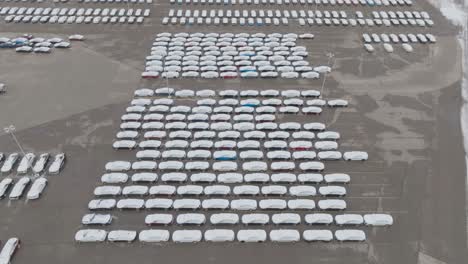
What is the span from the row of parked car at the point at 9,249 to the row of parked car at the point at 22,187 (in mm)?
5974

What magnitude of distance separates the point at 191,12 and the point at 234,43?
1628cm

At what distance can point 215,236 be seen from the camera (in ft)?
128

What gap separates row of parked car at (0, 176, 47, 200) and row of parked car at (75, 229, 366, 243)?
8.99 m

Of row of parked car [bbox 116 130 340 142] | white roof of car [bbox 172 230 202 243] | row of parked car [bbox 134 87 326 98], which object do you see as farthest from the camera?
row of parked car [bbox 134 87 326 98]

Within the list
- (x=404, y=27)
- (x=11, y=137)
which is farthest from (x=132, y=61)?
(x=404, y=27)

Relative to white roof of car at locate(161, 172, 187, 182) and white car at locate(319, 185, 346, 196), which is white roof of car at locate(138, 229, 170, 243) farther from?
white car at locate(319, 185, 346, 196)

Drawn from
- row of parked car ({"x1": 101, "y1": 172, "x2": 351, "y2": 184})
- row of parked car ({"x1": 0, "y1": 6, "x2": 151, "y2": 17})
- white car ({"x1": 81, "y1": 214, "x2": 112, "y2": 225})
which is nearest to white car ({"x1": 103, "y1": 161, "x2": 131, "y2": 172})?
row of parked car ({"x1": 101, "y1": 172, "x2": 351, "y2": 184})

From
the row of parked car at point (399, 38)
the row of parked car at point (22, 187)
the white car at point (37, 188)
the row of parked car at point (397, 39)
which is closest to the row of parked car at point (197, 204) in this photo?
the white car at point (37, 188)

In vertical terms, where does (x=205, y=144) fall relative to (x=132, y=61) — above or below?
below

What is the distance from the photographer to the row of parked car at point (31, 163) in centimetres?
4537

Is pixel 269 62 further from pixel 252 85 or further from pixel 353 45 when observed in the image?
pixel 353 45

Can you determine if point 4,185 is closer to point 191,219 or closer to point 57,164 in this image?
point 57,164

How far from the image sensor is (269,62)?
207 feet

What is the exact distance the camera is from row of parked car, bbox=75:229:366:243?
3866 centimetres
